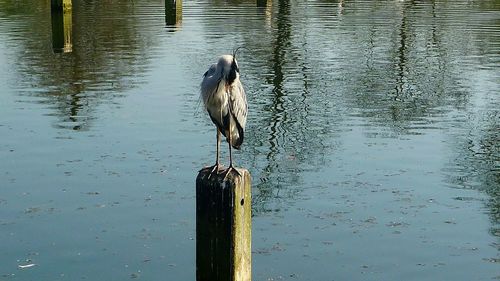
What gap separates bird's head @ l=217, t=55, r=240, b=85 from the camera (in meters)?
8.48

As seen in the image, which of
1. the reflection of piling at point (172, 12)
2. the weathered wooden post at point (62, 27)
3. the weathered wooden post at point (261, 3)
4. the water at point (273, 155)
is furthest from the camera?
the weathered wooden post at point (261, 3)

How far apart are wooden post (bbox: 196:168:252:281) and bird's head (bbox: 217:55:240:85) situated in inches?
44.4

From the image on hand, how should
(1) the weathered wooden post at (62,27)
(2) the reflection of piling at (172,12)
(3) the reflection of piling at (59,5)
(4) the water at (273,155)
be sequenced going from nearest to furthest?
1. (4) the water at (273,155)
2. (1) the weathered wooden post at (62,27)
3. (2) the reflection of piling at (172,12)
4. (3) the reflection of piling at (59,5)

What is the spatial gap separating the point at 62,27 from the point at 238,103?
23.9 m

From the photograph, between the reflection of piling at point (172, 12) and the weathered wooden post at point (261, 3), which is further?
the weathered wooden post at point (261, 3)

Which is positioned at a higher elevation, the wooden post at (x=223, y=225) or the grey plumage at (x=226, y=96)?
the grey plumage at (x=226, y=96)

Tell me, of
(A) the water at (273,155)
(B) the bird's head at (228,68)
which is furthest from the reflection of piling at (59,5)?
(B) the bird's head at (228,68)

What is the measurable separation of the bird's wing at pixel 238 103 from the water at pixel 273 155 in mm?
1686

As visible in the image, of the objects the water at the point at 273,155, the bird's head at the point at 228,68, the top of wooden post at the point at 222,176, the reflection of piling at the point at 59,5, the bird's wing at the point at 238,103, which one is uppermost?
the bird's head at the point at 228,68

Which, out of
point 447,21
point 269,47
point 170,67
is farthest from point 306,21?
point 170,67

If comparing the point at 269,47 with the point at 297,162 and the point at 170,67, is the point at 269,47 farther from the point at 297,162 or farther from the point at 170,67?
the point at 297,162

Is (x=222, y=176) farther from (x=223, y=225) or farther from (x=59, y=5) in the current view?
(x=59, y=5)

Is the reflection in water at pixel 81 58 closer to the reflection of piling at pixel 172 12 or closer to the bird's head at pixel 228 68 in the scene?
the reflection of piling at pixel 172 12

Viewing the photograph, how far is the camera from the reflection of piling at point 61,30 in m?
27.6
